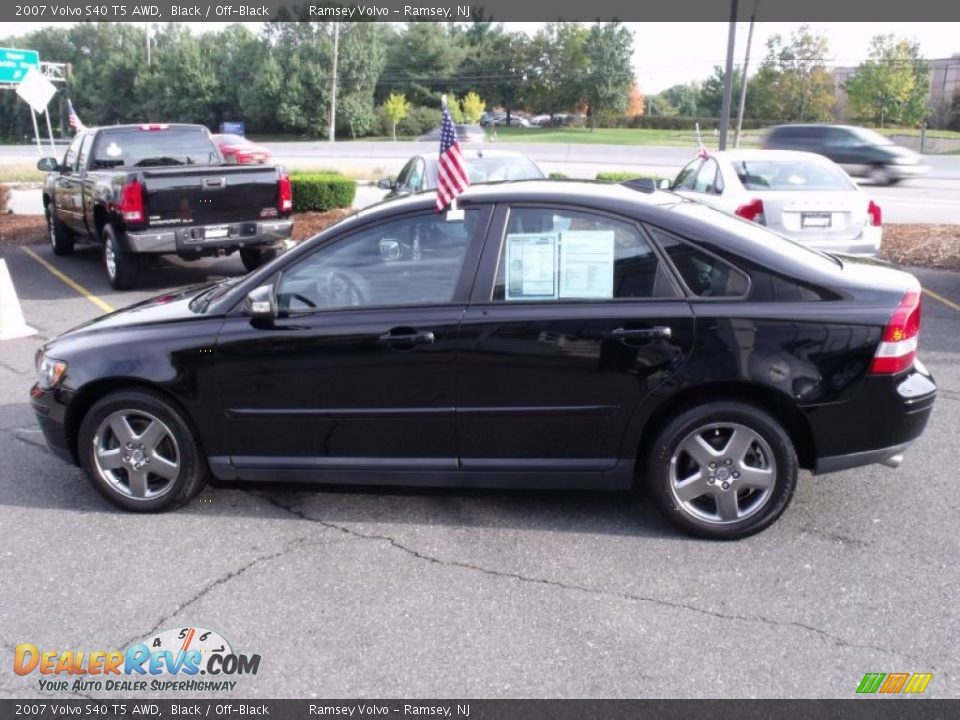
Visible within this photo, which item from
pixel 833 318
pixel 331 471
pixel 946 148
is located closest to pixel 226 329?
pixel 331 471

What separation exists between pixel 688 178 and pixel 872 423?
8.26 m

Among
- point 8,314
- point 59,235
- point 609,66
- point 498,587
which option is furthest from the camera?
point 609,66

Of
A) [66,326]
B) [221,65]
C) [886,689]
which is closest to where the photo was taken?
[886,689]

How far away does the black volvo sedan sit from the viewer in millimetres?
4023

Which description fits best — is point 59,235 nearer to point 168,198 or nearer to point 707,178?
point 168,198

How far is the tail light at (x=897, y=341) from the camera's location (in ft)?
13.1

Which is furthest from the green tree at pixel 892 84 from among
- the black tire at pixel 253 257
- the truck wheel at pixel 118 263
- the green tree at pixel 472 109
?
the truck wheel at pixel 118 263

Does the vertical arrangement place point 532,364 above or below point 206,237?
above

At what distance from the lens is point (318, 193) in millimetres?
16656

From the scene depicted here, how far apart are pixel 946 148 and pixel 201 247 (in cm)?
4797

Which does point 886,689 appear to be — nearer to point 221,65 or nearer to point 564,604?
point 564,604

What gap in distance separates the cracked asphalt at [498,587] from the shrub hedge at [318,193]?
→ 39.6 feet

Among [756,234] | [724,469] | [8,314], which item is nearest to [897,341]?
[756,234]

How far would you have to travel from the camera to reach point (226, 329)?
4355 mm
